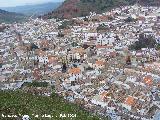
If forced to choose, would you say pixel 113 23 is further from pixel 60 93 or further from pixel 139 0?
pixel 60 93

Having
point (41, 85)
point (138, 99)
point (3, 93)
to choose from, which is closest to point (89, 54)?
point (41, 85)

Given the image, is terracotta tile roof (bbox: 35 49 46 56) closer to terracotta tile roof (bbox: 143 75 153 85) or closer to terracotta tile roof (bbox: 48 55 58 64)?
terracotta tile roof (bbox: 48 55 58 64)

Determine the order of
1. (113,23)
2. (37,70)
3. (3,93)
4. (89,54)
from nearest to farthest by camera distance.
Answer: (3,93) → (37,70) → (89,54) → (113,23)

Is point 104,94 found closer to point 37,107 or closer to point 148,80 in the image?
point 148,80

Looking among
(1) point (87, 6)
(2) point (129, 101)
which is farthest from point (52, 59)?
(1) point (87, 6)

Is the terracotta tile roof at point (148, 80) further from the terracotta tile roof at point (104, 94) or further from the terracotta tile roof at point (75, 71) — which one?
the terracotta tile roof at point (75, 71)

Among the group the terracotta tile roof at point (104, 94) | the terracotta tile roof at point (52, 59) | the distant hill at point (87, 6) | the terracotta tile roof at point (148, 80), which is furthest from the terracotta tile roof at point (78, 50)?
the distant hill at point (87, 6)
